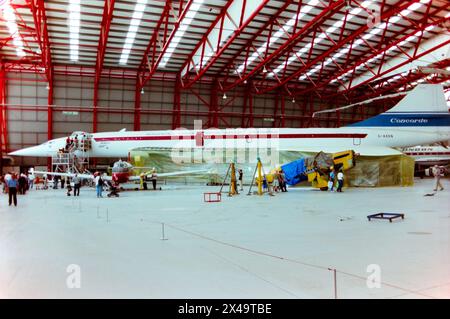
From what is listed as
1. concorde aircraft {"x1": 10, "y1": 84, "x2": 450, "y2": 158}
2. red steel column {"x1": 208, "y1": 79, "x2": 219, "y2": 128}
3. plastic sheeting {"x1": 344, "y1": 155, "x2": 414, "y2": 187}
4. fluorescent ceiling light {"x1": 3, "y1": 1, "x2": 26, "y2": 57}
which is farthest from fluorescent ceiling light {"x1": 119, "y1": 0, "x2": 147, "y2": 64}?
plastic sheeting {"x1": 344, "y1": 155, "x2": 414, "y2": 187}

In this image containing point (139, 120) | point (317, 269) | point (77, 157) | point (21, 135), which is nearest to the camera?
point (317, 269)

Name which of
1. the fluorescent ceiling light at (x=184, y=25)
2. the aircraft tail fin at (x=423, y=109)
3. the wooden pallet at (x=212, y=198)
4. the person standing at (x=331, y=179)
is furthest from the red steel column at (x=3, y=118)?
the aircraft tail fin at (x=423, y=109)

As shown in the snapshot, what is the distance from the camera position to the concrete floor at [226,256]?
13.7 ft

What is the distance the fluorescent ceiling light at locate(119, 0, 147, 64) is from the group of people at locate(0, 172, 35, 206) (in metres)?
14.4

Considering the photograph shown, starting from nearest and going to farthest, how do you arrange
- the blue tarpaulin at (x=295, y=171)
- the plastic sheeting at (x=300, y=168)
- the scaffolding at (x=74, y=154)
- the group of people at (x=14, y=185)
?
the group of people at (x=14, y=185) → the blue tarpaulin at (x=295, y=171) → the plastic sheeting at (x=300, y=168) → the scaffolding at (x=74, y=154)

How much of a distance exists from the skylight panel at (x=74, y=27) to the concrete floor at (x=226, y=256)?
2138 centimetres

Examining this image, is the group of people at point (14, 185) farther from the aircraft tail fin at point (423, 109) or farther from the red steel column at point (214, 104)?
the aircraft tail fin at point (423, 109)

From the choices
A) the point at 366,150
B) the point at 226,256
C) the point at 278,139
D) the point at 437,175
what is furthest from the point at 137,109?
the point at 226,256

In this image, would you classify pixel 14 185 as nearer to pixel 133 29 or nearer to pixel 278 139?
pixel 278 139

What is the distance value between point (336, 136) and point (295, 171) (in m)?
8.13

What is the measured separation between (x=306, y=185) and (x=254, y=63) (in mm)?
19714
